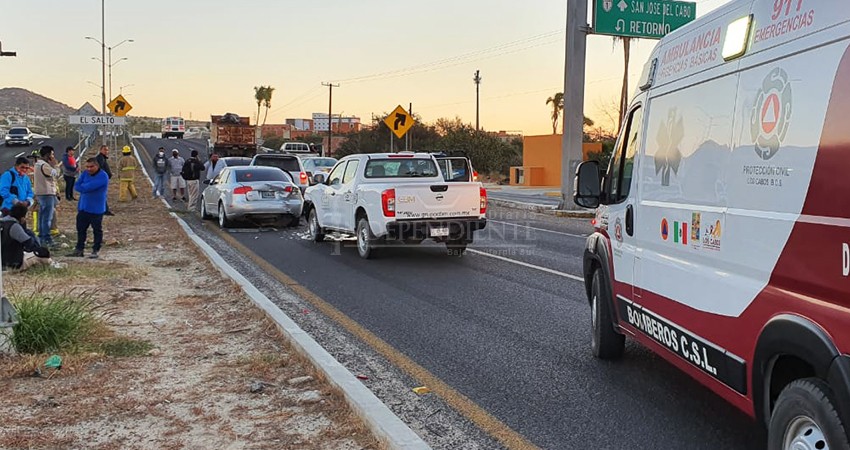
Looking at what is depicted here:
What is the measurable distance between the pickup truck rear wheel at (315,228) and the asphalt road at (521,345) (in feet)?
3.68

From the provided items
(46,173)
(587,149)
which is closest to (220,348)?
(46,173)

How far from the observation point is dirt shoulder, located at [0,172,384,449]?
15.1ft

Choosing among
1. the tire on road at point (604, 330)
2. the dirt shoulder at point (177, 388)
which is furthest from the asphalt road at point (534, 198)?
the tire on road at point (604, 330)

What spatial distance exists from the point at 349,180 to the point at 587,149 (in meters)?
29.9

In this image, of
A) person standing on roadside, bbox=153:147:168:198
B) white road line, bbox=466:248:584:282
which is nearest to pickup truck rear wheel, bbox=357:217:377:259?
white road line, bbox=466:248:584:282

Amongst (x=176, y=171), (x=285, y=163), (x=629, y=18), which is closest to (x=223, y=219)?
(x=285, y=163)

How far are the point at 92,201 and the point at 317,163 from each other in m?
16.5

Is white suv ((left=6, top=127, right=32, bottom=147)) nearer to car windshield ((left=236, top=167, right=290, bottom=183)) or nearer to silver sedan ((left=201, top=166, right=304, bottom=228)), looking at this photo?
silver sedan ((left=201, top=166, right=304, bottom=228))

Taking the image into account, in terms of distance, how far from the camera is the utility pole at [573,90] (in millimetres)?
22828

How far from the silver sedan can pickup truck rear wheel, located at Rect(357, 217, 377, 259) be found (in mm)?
5213

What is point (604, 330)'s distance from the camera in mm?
6328

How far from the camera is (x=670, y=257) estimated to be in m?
4.72

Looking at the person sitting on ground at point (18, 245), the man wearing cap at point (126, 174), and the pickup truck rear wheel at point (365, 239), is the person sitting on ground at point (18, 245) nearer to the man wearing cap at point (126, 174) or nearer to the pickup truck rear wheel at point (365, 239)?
the pickup truck rear wheel at point (365, 239)

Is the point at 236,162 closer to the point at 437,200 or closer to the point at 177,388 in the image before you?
the point at 437,200
